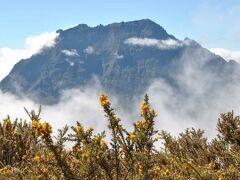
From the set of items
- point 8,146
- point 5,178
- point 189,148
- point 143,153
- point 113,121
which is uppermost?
point 189,148

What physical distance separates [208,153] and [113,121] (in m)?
7.00

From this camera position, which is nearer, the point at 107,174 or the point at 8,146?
the point at 107,174

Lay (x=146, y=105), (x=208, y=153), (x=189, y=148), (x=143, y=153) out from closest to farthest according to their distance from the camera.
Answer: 1. (x=143, y=153)
2. (x=146, y=105)
3. (x=208, y=153)
4. (x=189, y=148)

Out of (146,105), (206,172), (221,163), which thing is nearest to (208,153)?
(221,163)

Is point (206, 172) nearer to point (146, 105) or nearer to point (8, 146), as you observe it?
point (146, 105)

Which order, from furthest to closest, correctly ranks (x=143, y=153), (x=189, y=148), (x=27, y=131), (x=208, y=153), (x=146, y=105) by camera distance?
(x=189, y=148) → (x=208, y=153) → (x=27, y=131) → (x=146, y=105) → (x=143, y=153)

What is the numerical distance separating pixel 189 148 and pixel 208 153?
1.75m

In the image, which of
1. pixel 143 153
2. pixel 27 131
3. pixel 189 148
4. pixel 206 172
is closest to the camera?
pixel 206 172

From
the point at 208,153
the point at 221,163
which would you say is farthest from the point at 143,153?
the point at 208,153

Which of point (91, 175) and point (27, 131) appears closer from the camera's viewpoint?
point (91, 175)

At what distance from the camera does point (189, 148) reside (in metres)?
14.1

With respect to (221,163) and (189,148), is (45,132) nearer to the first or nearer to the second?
(221,163)

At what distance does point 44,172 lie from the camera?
6.34 m

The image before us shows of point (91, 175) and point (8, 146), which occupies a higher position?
point (8, 146)
